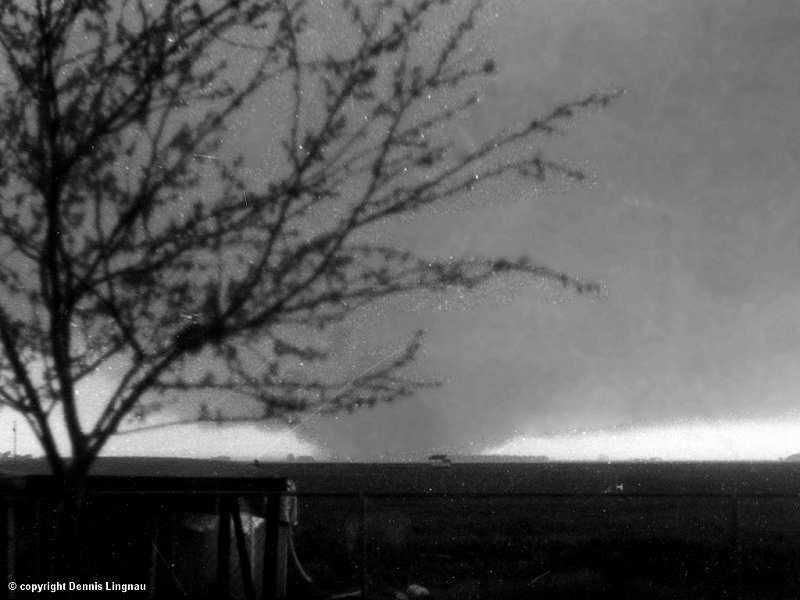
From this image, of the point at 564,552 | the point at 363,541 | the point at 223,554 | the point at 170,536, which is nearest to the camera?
the point at 363,541

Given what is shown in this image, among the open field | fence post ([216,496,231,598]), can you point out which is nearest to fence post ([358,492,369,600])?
the open field

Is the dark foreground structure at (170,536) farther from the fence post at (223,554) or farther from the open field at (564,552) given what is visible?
the open field at (564,552)

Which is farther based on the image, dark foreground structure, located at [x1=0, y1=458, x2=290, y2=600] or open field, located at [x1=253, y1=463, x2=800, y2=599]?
open field, located at [x1=253, y1=463, x2=800, y2=599]

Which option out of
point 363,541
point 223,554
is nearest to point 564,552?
point 223,554

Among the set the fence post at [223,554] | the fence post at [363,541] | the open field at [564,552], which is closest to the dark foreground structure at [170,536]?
the fence post at [223,554]

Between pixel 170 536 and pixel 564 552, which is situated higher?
pixel 170 536

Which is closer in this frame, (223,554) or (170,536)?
(223,554)

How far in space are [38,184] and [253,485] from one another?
22.8 ft

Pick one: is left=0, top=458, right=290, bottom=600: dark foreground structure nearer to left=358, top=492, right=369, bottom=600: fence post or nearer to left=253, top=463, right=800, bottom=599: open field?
left=358, top=492, right=369, bottom=600: fence post

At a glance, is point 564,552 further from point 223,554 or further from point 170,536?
point 223,554

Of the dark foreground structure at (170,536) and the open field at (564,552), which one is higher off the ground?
the dark foreground structure at (170,536)

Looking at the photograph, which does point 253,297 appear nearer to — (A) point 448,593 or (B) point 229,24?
(B) point 229,24

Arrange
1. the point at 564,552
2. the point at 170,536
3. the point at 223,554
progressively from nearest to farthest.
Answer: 1. the point at 223,554
2. the point at 170,536
3. the point at 564,552

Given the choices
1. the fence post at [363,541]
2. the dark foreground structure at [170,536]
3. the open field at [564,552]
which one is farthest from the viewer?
the open field at [564,552]
